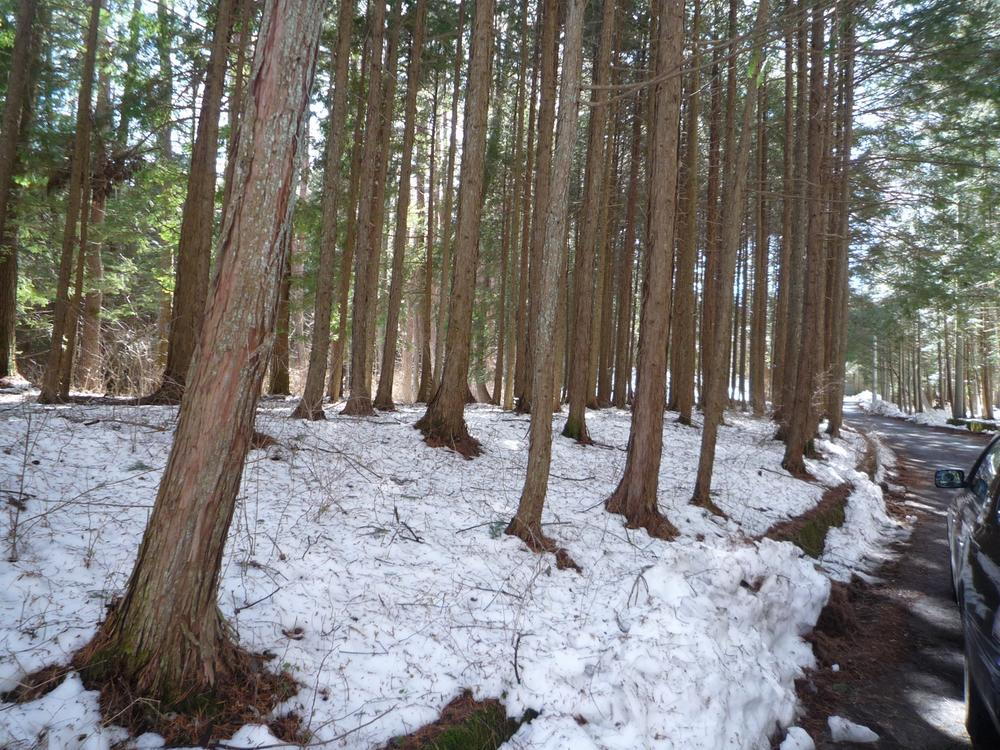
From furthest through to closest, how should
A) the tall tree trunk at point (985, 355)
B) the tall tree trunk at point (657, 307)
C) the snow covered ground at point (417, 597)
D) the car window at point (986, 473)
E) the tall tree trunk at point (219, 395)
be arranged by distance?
1. the tall tree trunk at point (985, 355)
2. the tall tree trunk at point (657, 307)
3. the car window at point (986, 473)
4. the snow covered ground at point (417, 597)
5. the tall tree trunk at point (219, 395)

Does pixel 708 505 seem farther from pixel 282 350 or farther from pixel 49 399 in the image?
pixel 282 350

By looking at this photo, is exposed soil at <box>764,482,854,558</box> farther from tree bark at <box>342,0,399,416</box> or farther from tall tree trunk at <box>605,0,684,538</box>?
tree bark at <box>342,0,399,416</box>

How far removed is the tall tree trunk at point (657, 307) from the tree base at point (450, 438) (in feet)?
8.84

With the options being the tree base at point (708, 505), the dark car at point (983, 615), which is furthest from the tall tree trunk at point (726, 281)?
the dark car at point (983, 615)

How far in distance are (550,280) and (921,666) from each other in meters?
4.47

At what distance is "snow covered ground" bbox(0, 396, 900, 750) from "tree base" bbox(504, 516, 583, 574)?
0.41ft

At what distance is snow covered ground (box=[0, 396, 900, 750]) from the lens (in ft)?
10.9

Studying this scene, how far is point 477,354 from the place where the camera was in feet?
79.4

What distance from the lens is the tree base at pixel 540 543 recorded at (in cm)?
554

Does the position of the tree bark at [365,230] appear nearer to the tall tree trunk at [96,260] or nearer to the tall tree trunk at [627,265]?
the tall tree trunk at [96,260]

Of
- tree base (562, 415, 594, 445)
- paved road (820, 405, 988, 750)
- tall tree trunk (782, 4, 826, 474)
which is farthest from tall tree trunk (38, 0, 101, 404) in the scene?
tall tree trunk (782, 4, 826, 474)

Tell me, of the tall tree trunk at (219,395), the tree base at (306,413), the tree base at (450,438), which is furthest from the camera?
the tree base at (306,413)

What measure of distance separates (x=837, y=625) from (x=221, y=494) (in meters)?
5.46

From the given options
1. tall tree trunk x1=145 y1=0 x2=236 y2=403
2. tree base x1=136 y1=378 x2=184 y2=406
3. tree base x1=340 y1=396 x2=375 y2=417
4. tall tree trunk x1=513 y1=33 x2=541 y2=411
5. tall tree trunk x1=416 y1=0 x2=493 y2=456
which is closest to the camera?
tall tree trunk x1=416 y1=0 x2=493 y2=456
